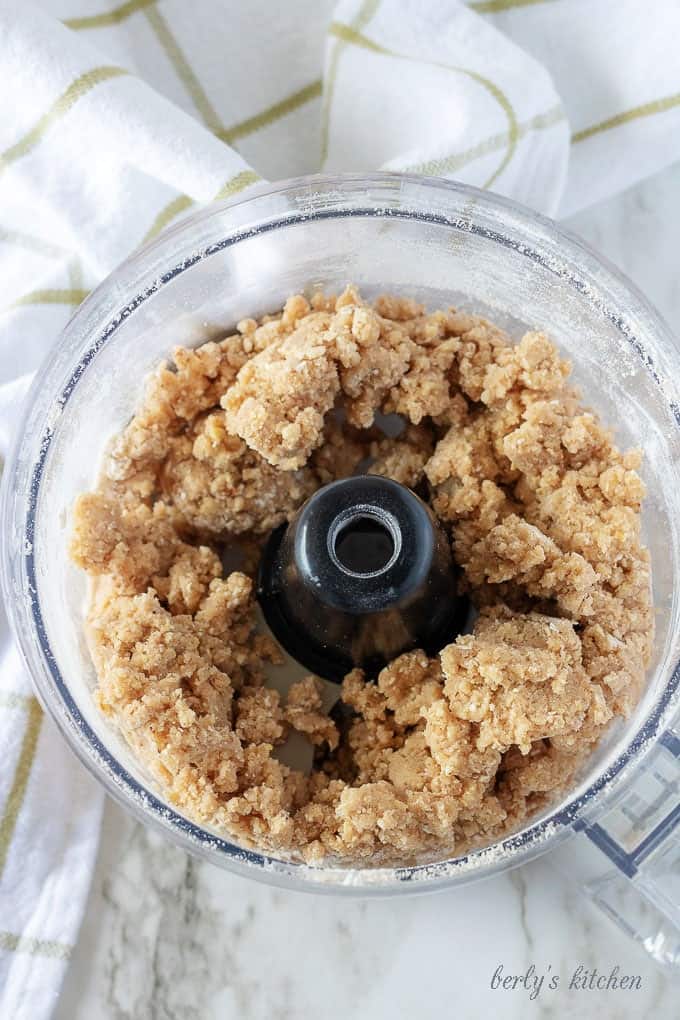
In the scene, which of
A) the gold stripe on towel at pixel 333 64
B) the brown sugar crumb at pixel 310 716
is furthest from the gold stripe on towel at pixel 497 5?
the brown sugar crumb at pixel 310 716

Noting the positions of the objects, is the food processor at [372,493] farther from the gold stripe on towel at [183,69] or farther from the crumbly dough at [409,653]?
the gold stripe on towel at [183,69]

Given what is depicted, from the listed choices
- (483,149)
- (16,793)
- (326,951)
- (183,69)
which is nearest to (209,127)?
(183,69)

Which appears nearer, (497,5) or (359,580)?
(359,580)

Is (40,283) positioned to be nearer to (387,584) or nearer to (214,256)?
(214,256)

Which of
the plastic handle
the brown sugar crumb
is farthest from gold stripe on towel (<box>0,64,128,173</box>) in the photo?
the plastic handle

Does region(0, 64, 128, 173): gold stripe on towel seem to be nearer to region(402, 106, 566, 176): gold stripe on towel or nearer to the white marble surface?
region(402, 106, 566, 176): gold stripe on towel

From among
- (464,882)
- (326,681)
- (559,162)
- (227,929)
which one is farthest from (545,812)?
(559,162)

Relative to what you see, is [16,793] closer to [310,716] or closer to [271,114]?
[310,716]
